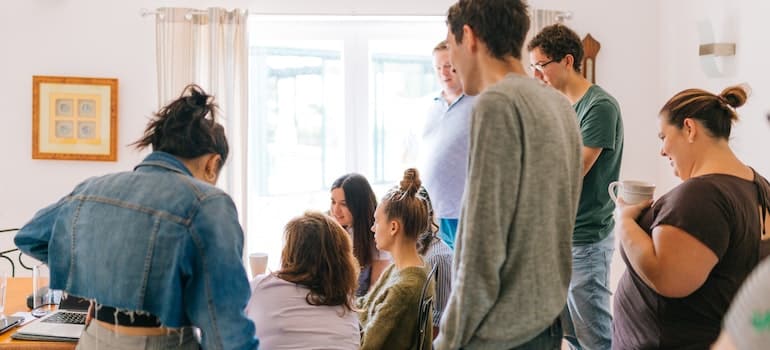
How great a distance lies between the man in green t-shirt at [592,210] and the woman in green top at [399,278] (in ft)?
1.67

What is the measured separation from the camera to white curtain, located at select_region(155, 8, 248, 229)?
4004 millimetres

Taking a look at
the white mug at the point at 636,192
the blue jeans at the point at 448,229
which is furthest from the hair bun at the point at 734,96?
the blue jeans at the point at 448,229

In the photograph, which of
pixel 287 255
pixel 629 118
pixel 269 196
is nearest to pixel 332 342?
pixel 287 255

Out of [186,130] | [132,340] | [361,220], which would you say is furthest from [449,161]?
[361,220]

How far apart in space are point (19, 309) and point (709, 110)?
2324 millimetres

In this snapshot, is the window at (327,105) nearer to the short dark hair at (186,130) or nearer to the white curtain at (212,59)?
the white curtain at (212,59)

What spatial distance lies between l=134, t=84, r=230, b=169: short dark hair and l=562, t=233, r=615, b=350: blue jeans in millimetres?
1301

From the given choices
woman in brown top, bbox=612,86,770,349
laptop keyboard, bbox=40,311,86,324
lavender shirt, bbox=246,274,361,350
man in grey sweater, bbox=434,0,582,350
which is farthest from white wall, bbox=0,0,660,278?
man in grey sweater, bbox=434,0,582,350

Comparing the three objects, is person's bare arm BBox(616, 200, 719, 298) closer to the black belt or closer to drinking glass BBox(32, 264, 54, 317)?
the black belt

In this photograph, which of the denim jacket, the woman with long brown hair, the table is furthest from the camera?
the woman with long brown hair

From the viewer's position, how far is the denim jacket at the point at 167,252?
1.57 meters

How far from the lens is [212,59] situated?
13.2 feet

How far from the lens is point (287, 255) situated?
2.10m

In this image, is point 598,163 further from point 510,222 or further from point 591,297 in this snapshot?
point 510,222
